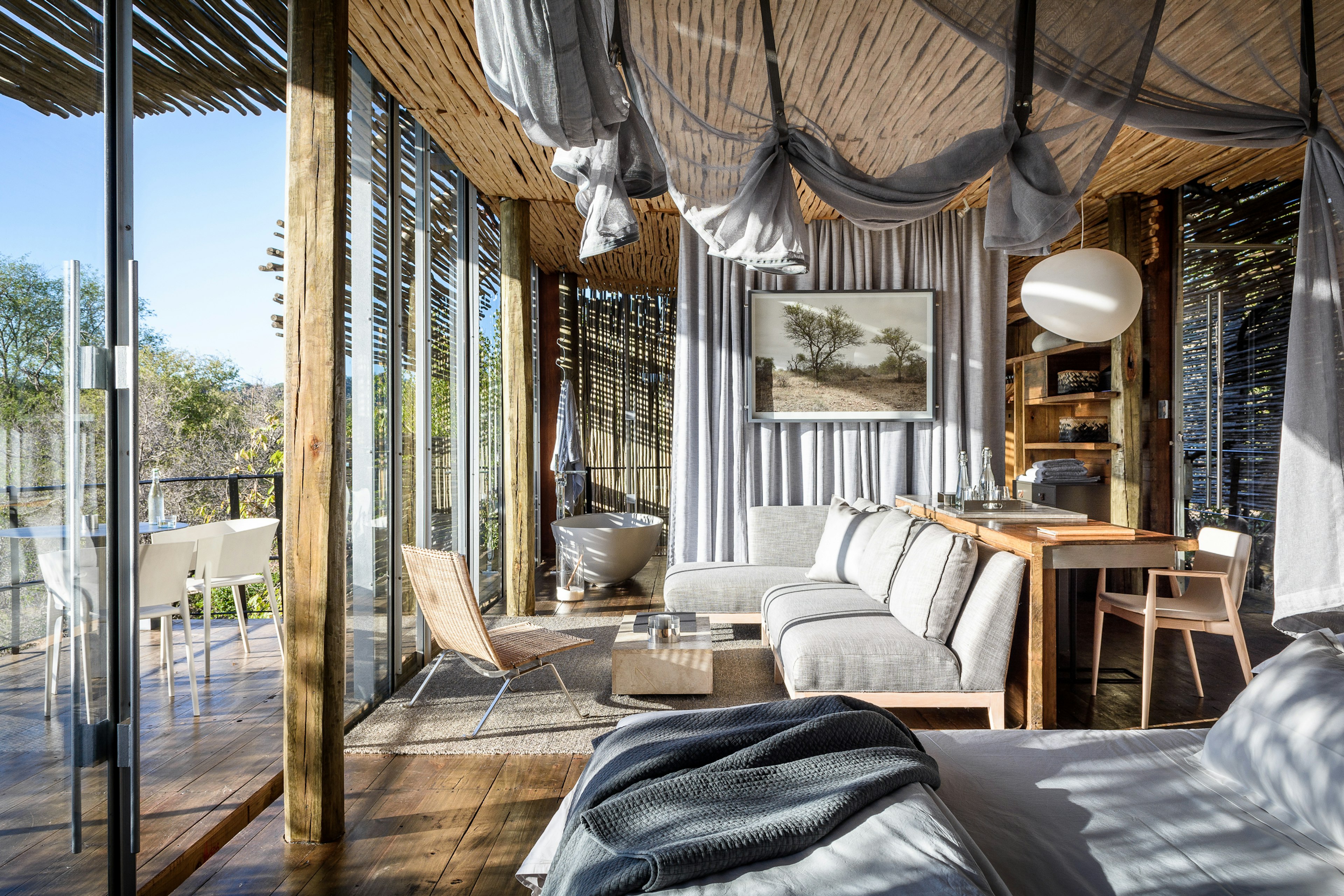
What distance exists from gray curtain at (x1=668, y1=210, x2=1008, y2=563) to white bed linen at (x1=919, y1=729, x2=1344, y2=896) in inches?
142

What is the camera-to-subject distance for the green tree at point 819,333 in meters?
5.39

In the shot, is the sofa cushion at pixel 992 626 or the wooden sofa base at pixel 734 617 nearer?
the sofa cushion at pixel 992 626

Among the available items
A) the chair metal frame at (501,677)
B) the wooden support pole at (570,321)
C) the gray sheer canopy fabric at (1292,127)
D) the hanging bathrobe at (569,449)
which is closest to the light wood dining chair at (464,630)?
the chair metal frame at (501,677)

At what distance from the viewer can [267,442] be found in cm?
579

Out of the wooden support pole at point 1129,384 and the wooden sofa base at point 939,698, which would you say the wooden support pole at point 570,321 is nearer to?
the wooden support pole at point 1129,384

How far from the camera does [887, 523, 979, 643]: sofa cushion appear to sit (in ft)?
9.89

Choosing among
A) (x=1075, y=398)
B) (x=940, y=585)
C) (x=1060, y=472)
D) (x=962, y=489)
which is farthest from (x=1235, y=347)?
(x=940, y=585)

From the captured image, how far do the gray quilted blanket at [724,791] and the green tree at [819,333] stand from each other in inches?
153

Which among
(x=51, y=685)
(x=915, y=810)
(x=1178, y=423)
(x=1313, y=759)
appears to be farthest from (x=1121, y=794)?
(x=1178, y=423)

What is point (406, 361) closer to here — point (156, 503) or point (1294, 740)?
point (156, 503)

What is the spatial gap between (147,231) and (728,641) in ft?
11.1

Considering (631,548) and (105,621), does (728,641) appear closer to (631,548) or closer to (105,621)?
(631,548)

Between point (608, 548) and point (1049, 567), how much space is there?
11.7 ft

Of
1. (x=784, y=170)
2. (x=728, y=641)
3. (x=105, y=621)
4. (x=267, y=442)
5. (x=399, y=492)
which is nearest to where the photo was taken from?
(x=105, y=621)
